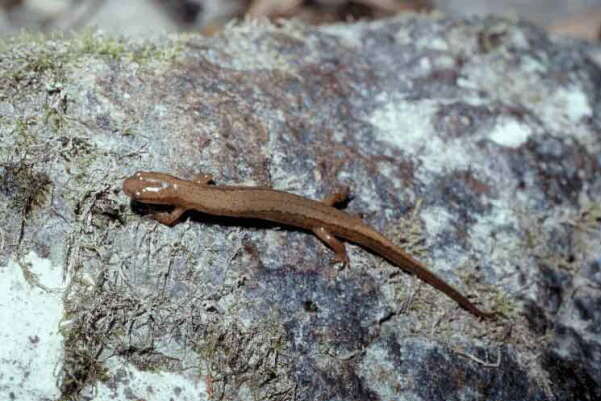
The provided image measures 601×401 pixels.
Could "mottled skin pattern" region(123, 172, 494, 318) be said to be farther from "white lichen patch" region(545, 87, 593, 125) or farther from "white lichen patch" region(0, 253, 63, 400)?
"white lichen patch" region(545, 87, 593, 125)

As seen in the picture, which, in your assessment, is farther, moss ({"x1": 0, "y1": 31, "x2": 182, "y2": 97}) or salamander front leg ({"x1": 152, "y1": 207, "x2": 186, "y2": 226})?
moss ({"x1": 0, "y1": 31, "x2": 182, "y2": 97})

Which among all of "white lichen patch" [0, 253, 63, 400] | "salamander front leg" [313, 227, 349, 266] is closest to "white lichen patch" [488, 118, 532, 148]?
"salamander front leg" [313, 227, 349, 266]

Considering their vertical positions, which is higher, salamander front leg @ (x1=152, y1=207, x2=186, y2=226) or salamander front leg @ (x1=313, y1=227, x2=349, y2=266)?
salamander front leg @ (x1=152, y1=207, x2=186, y2=226)

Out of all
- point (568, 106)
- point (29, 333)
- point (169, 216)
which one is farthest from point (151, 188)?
point (568, 106)

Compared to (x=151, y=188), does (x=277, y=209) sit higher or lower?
lower

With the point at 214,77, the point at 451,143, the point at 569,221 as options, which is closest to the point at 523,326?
the point at 569,221

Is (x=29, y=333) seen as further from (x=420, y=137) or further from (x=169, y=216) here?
(x=420, y=137)
